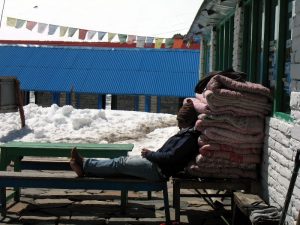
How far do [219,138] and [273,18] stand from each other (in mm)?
1601

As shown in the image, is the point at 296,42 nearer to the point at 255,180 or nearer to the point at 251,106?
the point at 251,106

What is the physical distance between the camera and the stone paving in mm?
5906

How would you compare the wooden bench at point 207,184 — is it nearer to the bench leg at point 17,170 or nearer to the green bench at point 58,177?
the green bench at point 58,177

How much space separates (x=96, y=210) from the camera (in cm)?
643

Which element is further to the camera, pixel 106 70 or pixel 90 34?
pixel 106 70

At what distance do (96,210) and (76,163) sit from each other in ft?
4.42

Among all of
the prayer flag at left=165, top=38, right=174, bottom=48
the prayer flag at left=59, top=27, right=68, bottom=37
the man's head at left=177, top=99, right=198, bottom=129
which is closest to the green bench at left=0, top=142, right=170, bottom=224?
the man's head at left=177, top=99, right=198, bottom=129

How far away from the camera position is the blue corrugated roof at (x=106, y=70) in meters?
23.8

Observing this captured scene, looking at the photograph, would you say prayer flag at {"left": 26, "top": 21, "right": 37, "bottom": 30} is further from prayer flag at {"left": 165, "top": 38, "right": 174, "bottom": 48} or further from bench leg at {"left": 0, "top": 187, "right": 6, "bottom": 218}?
bench leg at {"left": 0, "top": 187, "right": 6, "bottom": 218}

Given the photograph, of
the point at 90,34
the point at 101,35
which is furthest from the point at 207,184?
the point at 101,35

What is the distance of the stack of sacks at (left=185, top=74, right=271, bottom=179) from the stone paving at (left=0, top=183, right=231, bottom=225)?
2.97 feet

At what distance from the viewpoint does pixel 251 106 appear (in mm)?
5422

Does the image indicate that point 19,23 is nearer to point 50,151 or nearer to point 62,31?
point 62,31

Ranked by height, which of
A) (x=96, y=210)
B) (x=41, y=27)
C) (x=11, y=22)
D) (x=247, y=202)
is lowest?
(x=96, y=210)
